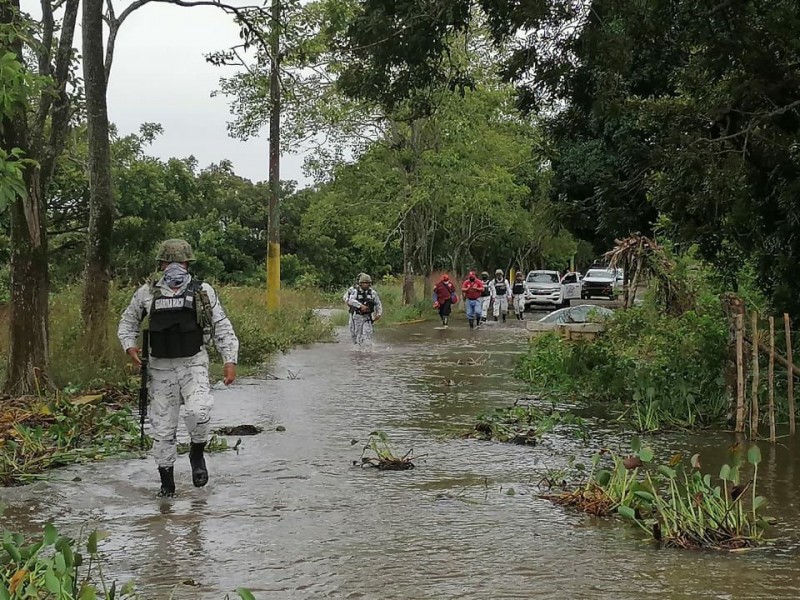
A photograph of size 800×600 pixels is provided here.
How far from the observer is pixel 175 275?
303 inches

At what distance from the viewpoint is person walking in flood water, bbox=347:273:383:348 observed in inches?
763

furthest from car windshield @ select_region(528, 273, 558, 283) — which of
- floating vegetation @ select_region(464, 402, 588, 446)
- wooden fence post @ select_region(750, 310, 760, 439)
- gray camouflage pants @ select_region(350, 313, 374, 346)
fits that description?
wooden fence post @ select_region(750, 310, 760, 439)

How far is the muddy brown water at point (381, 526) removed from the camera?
209 inches

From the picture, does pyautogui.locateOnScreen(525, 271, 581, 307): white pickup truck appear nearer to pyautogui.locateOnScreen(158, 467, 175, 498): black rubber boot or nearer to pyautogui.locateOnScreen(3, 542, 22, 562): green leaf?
pyautogui.locateOnScreen(158, 467, 175, 498): black rubber boot

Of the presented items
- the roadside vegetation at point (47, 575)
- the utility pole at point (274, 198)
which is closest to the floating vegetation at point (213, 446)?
the roadside vegetation at point (47, 575)

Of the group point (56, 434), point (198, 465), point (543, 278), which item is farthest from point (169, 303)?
point (543, 278)

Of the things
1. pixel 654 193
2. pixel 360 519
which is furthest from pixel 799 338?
pixel 360 519

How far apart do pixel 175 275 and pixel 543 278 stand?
36.7 metres

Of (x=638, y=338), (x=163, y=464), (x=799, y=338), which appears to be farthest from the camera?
(x=638, y=338)

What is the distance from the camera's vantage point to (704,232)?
499 inches

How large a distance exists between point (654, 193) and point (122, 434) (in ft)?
24.5

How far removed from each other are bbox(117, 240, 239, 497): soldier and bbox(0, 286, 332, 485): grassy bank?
49.7 inches

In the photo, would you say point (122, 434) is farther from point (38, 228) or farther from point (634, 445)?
point (634, 445)

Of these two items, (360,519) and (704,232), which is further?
(704,232)
